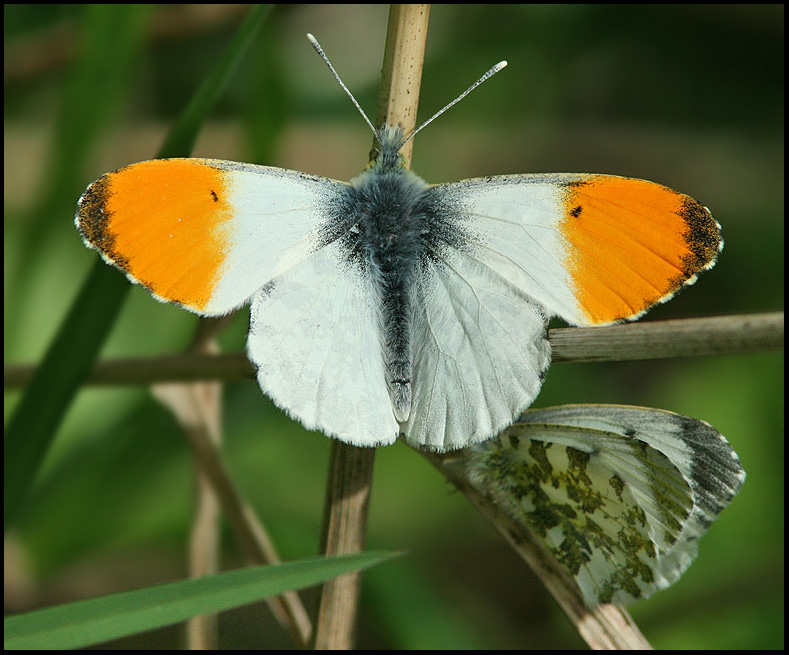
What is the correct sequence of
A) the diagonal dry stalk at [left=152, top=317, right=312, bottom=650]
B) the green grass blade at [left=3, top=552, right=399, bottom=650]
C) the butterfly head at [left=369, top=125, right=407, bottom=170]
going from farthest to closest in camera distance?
the diagonal dry stalk at [left=152, top=317, right=312, bottom=650]
the butterfly head at [left=369, top=125, right=407, bottom=170]
the green grass blade at [left=3, top=552, right=399, bottom=650]

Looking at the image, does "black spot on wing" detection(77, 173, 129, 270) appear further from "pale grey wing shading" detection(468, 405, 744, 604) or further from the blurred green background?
the blurred green background

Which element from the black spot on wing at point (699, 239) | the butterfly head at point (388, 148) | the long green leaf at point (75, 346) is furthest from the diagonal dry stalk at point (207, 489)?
the black spot on wing at point (699, 239)

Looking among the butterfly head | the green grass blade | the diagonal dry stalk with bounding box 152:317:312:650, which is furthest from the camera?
the diagonal dry stalk with bounding box 152:317:312:650

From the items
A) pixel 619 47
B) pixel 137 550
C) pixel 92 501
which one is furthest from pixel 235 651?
pixel 619 47

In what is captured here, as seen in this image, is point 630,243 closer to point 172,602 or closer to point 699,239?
point 699,239

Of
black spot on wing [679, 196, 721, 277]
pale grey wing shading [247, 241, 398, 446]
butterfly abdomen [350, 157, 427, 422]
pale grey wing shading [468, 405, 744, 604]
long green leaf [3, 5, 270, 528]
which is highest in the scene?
long green leaf [3, 5, 270, 528]

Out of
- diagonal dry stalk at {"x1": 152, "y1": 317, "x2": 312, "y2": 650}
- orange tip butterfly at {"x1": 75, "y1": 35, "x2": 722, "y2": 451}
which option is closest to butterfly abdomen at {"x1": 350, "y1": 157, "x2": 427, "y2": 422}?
orange tip butterfly at {"x1": 75, "y1": 35, "x2": 722, "y2": 451}

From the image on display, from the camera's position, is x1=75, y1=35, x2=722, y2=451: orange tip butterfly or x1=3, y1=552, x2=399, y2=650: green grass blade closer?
x1=3, y1=552, x2=399, y2=650: green grass blade

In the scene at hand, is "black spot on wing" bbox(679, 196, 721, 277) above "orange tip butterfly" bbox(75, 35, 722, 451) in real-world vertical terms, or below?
below

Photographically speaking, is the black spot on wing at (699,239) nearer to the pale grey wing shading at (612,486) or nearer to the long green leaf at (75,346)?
the pale grey wing shading at (612,486)
